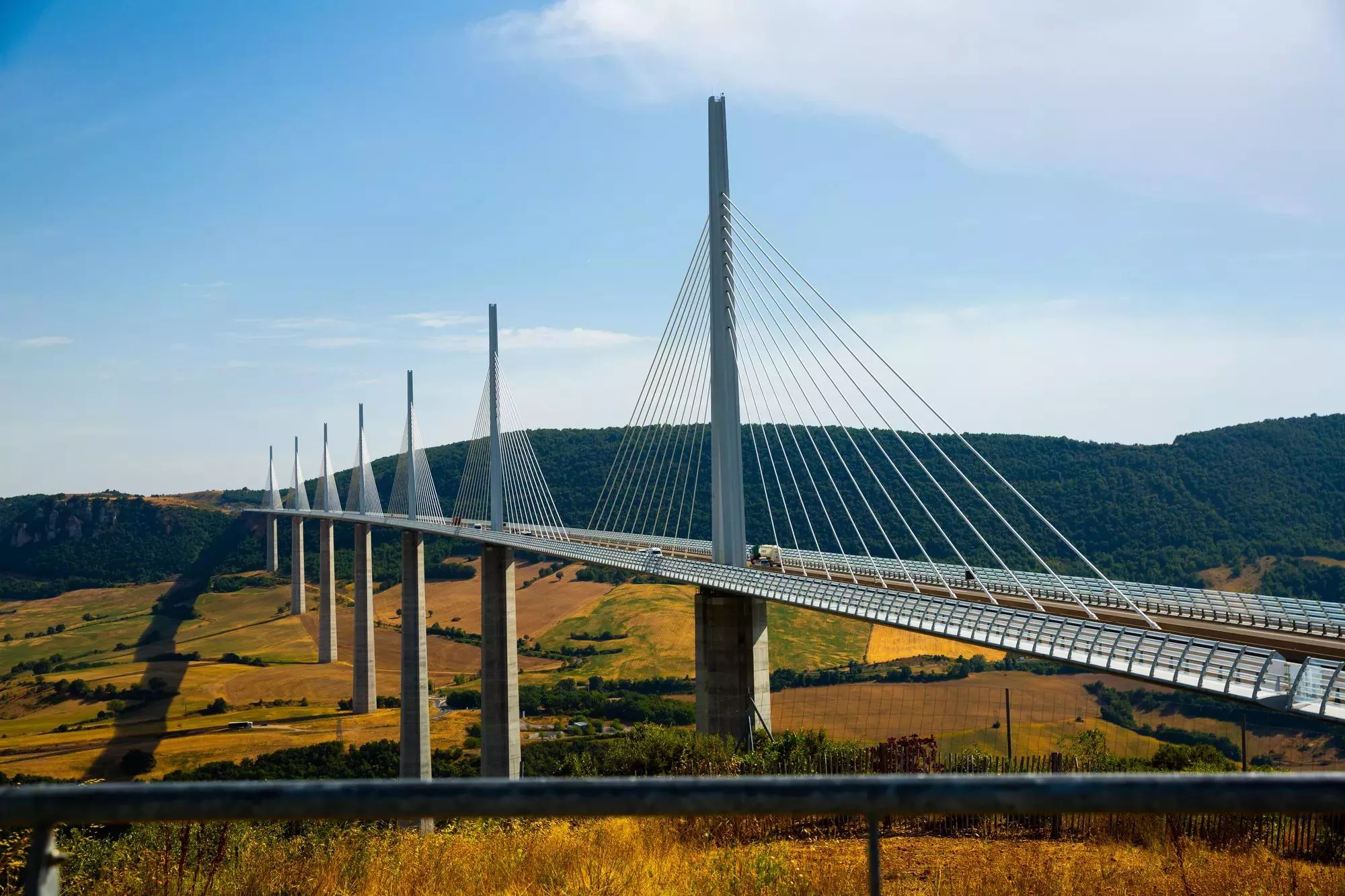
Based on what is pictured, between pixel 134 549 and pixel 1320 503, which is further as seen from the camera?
pixel 134 549

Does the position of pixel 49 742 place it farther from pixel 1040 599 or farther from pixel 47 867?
pixel 47 867

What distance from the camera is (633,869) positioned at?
409 cm

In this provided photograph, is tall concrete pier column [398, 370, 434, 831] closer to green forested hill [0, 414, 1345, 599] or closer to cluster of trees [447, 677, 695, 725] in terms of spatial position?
cluster of trees [447, 677, 695, 725]

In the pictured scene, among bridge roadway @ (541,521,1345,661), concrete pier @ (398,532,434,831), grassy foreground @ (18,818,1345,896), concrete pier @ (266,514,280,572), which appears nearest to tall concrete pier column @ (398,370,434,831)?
concrete pier @ (398,532,434,831)

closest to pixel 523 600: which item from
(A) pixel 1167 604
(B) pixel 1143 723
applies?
(B) pixel 1143 723

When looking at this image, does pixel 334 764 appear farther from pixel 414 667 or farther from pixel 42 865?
pixel 42 865

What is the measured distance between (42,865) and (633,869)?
8.28ft

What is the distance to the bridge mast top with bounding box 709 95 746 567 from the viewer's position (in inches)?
1072

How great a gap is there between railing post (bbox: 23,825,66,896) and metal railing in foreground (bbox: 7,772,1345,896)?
0.04 ft

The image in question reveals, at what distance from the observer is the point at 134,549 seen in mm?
121688

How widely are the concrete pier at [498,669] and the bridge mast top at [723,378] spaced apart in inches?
859

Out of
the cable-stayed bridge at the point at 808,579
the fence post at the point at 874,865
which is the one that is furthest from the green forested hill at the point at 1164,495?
the fence post at the point at 874,865

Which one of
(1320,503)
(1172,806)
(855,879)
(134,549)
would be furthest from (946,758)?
(134,549)

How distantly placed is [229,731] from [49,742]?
9283 millimetres
